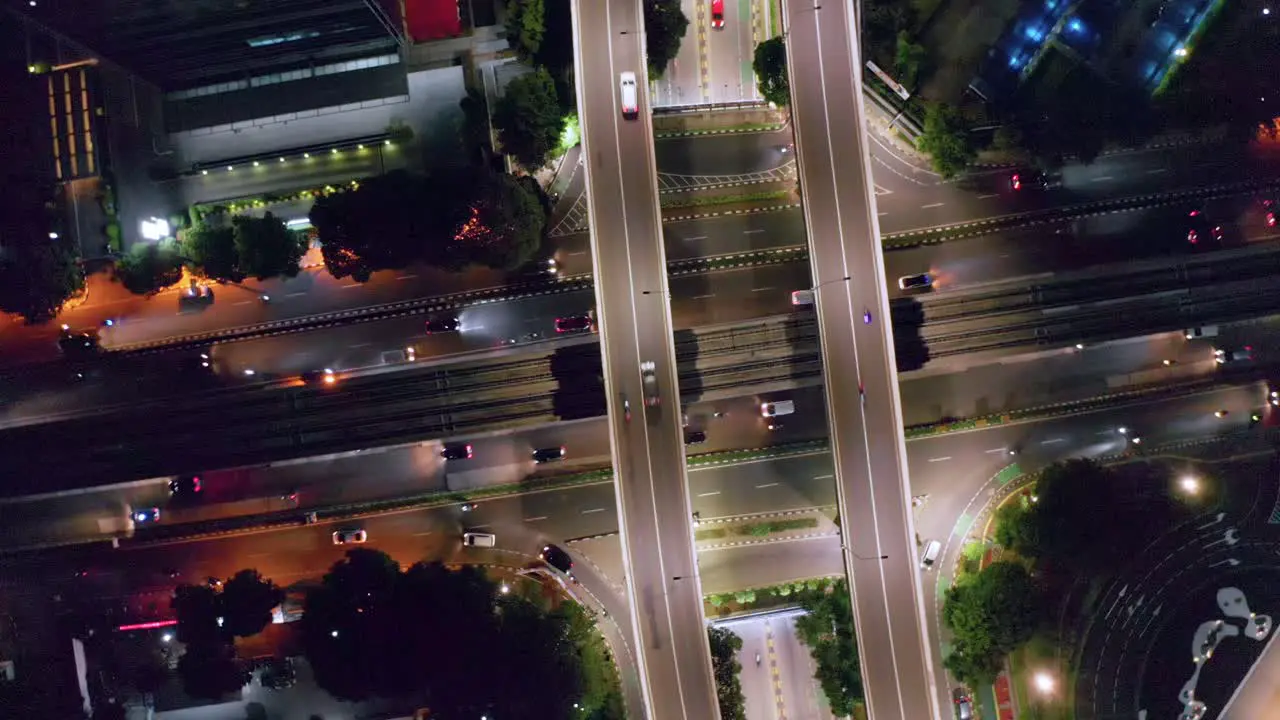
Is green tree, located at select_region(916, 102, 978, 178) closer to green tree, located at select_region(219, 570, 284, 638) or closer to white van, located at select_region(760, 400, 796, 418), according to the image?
white van, located at select_region(760, 400, 796, 418)

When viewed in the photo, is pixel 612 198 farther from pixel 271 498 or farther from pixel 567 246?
pixel 271 498

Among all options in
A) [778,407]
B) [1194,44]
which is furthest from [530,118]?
[1194,44]

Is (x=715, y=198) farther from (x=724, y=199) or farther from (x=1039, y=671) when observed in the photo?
(x=1039, y=671)

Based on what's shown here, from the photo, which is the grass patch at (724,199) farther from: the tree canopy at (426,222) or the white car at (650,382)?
the white car at (650,382)

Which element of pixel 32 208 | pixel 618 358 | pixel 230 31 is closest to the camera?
pixel 618 358

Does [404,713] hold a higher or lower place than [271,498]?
lower

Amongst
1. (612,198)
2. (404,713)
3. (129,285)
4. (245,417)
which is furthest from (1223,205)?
(129,285)

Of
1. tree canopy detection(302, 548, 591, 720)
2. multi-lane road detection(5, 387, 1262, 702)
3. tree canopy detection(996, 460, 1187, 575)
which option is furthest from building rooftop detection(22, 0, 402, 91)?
tree canopy detection(996, 460, 1187, 575)
